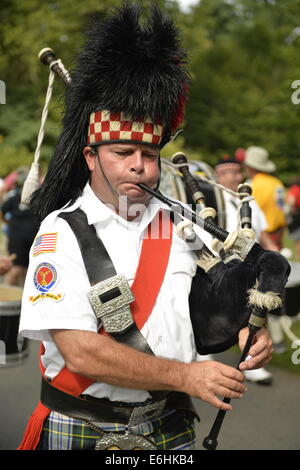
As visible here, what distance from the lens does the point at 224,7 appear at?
39.0 m

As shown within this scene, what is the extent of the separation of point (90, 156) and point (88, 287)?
44 cm

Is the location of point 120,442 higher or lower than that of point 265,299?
lower

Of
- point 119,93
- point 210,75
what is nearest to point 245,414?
point 119,93

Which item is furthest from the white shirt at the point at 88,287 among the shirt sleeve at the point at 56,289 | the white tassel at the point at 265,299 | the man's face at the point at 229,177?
the man's face at the point at 229,177

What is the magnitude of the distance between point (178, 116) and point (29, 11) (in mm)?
19106

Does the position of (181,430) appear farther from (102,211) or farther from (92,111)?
(92,111)

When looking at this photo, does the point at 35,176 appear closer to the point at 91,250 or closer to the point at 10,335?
the point at 91,250

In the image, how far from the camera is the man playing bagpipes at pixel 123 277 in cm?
184

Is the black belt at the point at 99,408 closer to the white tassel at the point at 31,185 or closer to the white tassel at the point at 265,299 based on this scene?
the white tassel at the point at 265,299

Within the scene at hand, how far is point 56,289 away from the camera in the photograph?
1855 millimetres

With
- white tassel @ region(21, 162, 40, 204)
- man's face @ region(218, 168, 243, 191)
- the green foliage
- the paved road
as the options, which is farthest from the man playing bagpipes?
the green foliage

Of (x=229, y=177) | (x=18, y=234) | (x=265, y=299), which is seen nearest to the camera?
(x=265, y=299)

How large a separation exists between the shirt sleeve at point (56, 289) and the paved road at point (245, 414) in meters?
2.62

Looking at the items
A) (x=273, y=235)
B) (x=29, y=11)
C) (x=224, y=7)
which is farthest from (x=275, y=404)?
(x=224, y=7)
